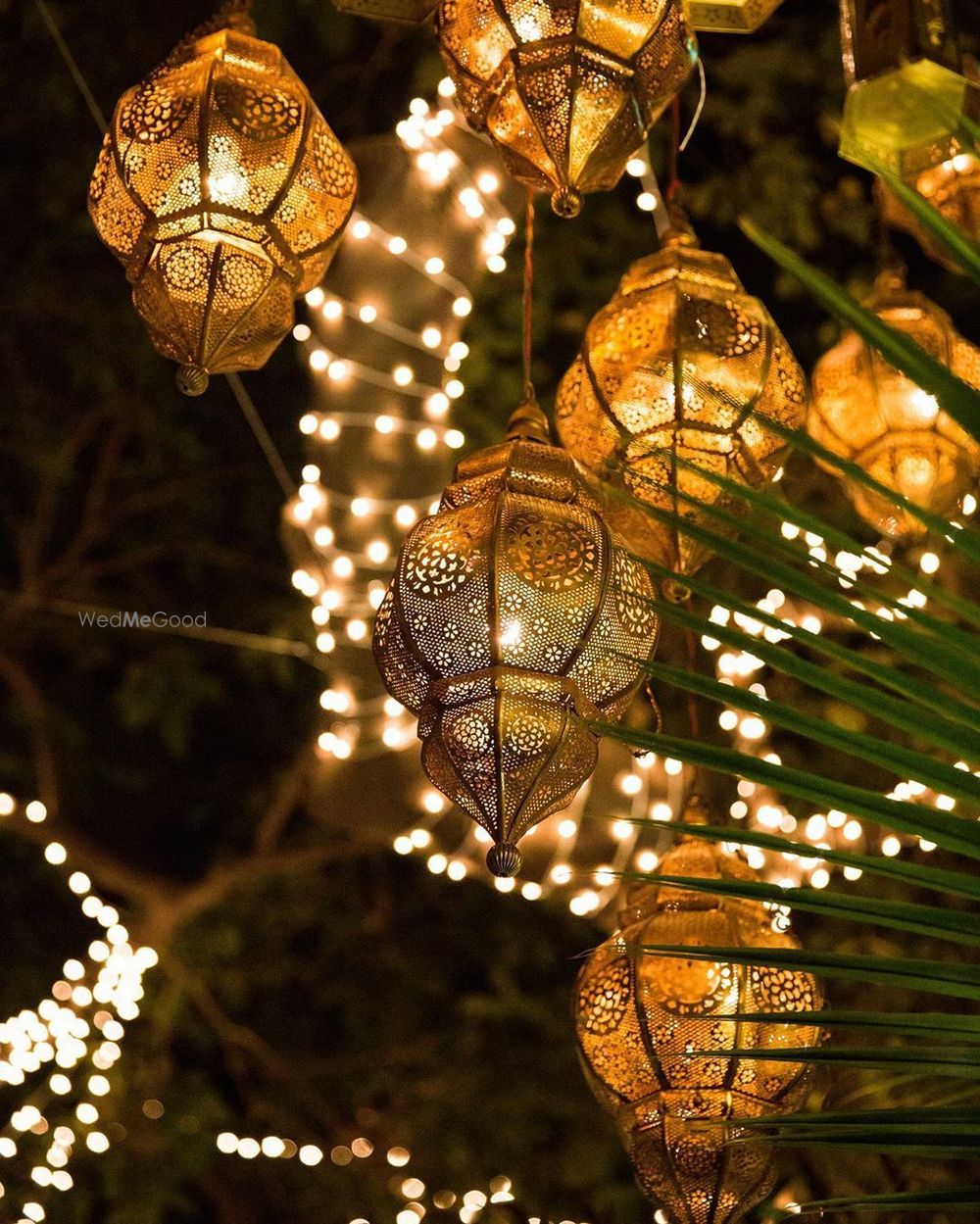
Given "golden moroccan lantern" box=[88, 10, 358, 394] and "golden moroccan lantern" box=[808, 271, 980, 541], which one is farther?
"golden moroccan lantern" box=[808, 271, 980, 541]

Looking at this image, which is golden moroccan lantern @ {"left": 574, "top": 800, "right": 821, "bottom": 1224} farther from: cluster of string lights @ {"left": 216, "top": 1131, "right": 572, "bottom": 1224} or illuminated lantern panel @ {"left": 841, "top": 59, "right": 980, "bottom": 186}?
cluster of string lights @ {"left": 216, "top": 1131, "right": 572, "bottom": 1224}

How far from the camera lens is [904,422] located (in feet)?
5.57

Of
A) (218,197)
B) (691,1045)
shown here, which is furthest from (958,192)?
(691,1045)

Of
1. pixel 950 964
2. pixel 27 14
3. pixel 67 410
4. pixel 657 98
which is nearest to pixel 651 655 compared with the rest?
pixel 657 98

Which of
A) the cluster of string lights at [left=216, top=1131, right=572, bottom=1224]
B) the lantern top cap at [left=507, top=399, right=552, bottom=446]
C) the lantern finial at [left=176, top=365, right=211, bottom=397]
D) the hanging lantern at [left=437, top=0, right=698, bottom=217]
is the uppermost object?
the hanging lantern at [left=437, top=0, right=698, bottom=217]

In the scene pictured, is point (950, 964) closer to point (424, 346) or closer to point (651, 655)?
point (651, 655)

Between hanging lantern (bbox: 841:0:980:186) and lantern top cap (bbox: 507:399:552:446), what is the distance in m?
0.36

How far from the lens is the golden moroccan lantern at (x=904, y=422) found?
1689mm

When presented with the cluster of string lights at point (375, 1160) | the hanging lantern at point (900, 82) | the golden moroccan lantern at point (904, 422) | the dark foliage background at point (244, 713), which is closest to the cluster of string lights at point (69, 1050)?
the dark foliage background at point (244, 713)

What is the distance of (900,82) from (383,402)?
1582 mm

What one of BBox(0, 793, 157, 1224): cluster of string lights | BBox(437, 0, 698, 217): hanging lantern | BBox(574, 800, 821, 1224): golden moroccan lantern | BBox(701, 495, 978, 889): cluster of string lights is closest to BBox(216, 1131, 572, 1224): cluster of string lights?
BBox(0, 793, 157, 1224): cluster of string lights

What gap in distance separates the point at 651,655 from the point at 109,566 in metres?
3.48

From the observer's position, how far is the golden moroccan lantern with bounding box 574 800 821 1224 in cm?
136

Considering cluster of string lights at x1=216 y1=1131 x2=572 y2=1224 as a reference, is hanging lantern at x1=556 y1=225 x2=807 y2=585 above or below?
above
